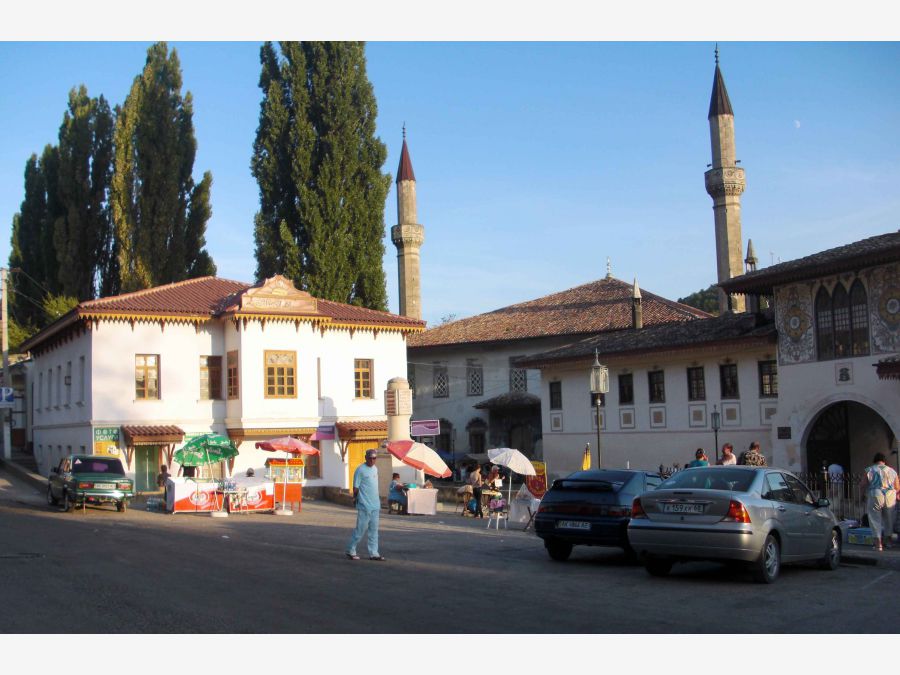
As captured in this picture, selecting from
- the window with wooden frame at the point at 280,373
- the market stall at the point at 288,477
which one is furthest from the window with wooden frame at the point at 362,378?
the market stall at the point at 288,477

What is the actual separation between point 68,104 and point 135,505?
2899 centimetres

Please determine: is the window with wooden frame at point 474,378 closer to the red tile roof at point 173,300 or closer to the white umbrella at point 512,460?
the red tile roof at point 173,300

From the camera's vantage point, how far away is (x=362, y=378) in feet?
123

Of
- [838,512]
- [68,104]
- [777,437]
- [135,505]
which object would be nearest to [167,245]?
[68,104]

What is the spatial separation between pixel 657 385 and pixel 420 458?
12.8 meters

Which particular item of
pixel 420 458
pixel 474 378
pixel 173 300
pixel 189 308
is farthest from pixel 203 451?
pixel 474 378

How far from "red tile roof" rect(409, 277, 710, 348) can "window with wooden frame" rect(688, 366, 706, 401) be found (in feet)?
35.2

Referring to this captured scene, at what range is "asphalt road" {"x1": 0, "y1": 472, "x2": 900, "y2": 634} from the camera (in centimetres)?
893

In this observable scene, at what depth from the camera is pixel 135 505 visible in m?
29.1

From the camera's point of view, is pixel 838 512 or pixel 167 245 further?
pixel 167 245

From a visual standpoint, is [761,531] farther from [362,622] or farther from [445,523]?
[445,523]

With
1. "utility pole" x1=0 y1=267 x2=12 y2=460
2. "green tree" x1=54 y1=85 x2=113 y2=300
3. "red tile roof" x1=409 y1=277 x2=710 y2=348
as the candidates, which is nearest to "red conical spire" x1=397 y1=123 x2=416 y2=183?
"red tile roof" x1=409 y1=277 x2=710 y2=348

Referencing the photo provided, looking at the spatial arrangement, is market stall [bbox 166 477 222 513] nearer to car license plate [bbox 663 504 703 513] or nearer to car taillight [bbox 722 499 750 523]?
car license plate [bbox 663 504 703 513]

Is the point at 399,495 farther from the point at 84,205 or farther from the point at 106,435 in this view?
the point at 84,205
